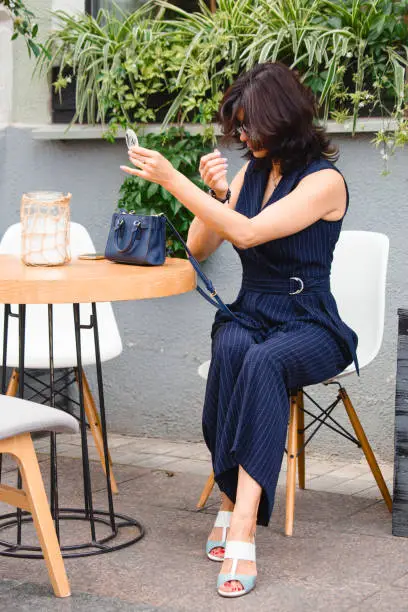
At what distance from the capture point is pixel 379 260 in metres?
3.78

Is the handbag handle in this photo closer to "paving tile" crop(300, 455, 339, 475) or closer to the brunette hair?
the brunette hair

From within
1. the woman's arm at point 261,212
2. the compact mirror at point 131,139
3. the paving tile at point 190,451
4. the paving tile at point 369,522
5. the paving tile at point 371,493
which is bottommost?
the paving tile at point 190,451

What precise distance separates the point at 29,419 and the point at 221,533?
2.76 ft

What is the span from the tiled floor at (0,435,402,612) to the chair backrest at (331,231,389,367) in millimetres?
602

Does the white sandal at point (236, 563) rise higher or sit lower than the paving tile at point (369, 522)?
higher

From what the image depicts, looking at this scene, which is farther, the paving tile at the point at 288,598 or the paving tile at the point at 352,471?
the paving tile at the point at 352,471

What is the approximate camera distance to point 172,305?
5.03m

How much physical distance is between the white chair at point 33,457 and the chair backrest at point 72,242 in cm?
132

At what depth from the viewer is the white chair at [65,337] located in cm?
403

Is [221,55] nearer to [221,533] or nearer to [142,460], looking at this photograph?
[142,460]

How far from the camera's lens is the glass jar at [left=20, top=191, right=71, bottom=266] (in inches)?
129

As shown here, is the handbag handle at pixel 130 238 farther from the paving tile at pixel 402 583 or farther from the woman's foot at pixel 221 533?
the paving tile at pixel 402 583

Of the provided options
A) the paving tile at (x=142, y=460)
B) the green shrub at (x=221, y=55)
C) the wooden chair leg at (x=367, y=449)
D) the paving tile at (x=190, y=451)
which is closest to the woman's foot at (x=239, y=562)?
the wooden chair leg at (x=367, y=449)

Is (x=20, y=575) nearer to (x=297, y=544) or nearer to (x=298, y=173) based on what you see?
(x=297, y=544)
